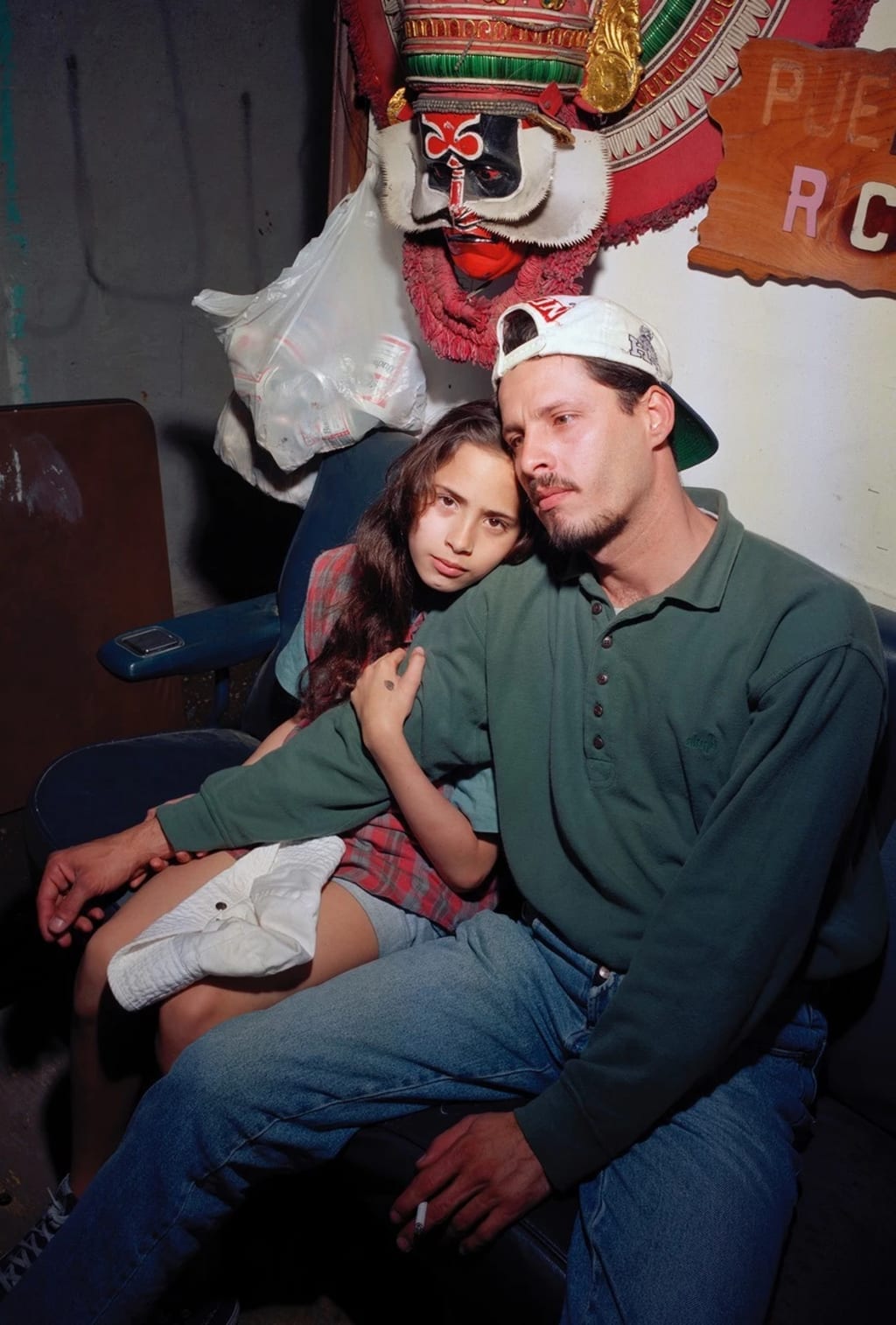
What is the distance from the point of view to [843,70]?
170 centimetres

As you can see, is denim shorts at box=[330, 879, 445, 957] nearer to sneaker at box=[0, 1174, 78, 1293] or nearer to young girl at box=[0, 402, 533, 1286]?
young girl at box=[0, 402, 533, 1286]

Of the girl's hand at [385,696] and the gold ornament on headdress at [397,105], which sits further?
the gold ornament on headdress at [397,105]

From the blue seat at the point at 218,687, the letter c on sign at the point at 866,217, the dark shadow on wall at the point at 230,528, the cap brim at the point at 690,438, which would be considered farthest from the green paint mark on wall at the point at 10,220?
the letter c on sign at the point at 866,217

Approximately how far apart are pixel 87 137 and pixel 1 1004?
2426 mm

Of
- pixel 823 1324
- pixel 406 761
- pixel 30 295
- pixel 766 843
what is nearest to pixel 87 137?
pixel 30 295

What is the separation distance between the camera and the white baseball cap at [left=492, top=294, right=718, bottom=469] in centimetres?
153

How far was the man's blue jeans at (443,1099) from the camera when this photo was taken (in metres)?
1.29

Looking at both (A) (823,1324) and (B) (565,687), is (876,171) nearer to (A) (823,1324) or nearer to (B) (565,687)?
(B) (565,687)

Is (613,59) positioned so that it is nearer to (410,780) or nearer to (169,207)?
(410,780)

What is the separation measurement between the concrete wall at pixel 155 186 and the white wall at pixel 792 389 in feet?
5.81

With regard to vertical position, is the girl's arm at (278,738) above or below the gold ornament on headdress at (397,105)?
below

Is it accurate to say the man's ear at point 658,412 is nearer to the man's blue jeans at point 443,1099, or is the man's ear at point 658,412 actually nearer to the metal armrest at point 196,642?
the man's blue jeans at point 443,1099

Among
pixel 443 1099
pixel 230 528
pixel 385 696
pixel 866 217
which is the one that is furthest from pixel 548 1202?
pixel 230 528

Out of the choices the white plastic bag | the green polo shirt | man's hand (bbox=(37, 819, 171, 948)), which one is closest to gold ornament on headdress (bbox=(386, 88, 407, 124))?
the white plastic bag
